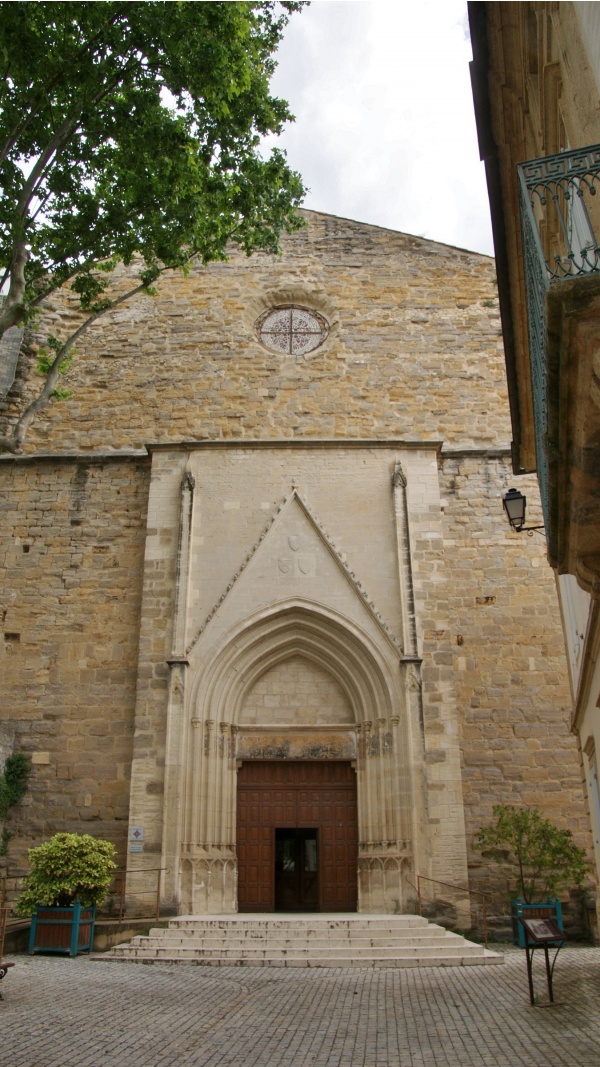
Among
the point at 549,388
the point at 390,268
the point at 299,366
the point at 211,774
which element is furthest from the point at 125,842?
the point at 390,268

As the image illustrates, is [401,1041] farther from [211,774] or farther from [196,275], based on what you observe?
[196,275]

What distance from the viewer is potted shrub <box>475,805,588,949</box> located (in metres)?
10.3

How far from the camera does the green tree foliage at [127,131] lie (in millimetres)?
7996

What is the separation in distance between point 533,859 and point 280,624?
178 inches

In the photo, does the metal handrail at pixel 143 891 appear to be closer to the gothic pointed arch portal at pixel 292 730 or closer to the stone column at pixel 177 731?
the stone column at pixel 177 731

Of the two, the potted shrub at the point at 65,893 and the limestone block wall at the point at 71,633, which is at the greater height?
the limestone block wall at the point at 71,633

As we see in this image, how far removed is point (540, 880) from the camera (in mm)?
10891

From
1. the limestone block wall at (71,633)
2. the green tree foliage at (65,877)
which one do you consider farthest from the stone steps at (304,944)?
the limestone block wall at (71,633)

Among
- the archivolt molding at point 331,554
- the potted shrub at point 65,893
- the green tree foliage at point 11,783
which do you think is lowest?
the potted shrub at point 65,893

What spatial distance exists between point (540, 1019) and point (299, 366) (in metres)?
11.0

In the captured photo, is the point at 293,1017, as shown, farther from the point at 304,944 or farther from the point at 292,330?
the point at 292,330

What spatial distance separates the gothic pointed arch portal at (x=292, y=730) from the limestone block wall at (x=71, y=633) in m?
1.13

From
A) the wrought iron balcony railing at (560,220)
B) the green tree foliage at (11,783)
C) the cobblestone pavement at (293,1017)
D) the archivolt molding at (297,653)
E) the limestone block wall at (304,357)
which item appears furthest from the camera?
the limestone block wall at (304,357)

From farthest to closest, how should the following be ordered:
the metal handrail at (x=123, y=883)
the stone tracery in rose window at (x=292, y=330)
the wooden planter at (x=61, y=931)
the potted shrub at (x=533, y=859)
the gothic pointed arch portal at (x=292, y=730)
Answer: the stone tracery in rose window at (x=292, y=330)
the gothic pointed arch portal at (x=292, y=730)
the potted shrub at (x=533, y=859)
the metal handrail at (x=123, y=883)
the wooden planter at (x=61, y=931)
